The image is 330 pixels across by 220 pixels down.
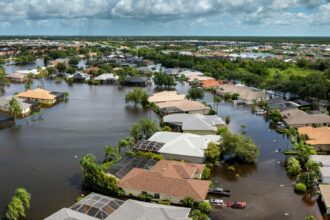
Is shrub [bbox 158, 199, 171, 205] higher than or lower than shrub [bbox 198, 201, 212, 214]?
lower

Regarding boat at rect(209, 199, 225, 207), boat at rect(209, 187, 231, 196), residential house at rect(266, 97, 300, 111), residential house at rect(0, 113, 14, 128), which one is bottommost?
residential house at rect(0, 113, 14, 128)

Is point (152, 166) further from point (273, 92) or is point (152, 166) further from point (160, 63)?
point (160, 63)

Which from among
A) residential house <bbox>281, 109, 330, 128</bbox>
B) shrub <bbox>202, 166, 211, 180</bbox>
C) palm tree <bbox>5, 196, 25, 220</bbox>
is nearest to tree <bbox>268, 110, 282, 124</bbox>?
residential house <bbox>281, 109, 330, 128</bbox>

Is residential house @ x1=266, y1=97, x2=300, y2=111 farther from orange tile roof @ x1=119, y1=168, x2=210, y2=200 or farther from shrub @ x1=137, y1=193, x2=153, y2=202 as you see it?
shrub @ x1=137, y1=193, x2=153, y2=202

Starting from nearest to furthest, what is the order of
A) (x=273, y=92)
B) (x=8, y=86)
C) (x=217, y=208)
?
(x=217, y=208) < (x=273, y=92) < (x=8, y=86)

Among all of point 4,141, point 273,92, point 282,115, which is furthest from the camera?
point 273,92

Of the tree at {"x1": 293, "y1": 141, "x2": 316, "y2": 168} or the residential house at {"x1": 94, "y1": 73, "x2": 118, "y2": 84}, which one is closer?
the tree at {"x1": 293, "y1": 141, "x2": 316, "y2": 168}

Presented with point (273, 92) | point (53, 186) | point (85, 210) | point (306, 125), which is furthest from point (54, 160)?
point (273, 92)

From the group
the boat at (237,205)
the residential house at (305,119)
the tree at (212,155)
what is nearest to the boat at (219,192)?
the boat at (237,205)
